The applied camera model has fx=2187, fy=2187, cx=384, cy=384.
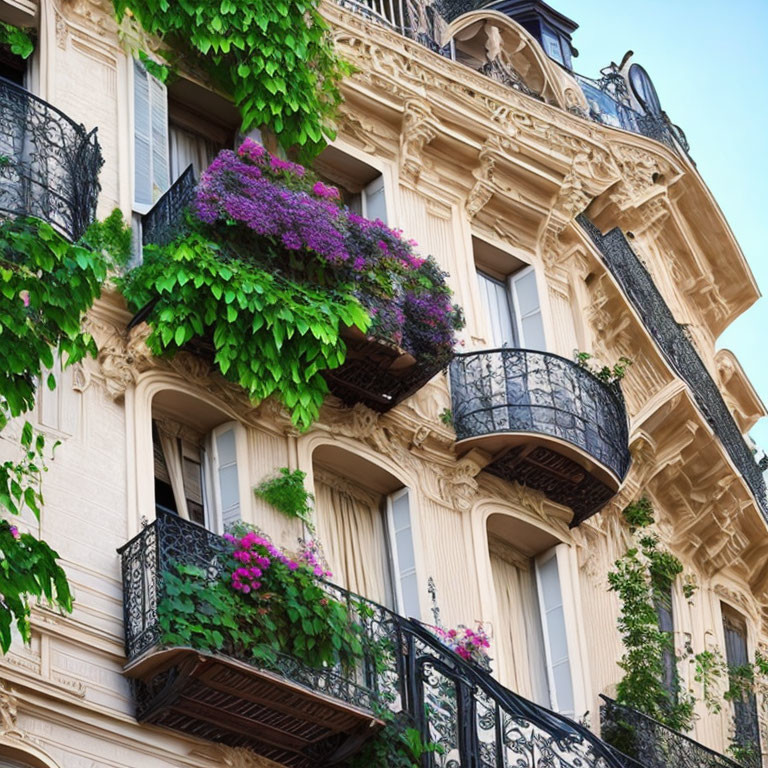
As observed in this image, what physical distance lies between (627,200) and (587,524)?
18.6ft

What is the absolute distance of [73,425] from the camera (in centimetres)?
1662

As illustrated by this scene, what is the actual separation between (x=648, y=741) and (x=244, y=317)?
5.17 metres

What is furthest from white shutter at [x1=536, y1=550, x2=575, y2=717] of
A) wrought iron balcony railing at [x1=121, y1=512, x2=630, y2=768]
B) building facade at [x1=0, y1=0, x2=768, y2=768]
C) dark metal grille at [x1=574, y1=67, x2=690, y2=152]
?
dark metal grille at [x1=574, y1=67, x2=690, y2=152]

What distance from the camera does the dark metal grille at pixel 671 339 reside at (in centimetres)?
2414

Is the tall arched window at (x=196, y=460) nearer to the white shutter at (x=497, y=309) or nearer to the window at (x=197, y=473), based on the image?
the window at (x=197, y=473)

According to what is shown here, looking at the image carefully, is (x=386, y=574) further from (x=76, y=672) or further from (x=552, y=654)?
(x=76, y=672)

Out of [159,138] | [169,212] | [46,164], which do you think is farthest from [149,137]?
[46,164]

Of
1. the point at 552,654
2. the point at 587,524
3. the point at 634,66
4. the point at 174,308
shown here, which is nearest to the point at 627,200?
the point at 634,66

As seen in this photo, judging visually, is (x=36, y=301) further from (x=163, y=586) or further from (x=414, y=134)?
(x=414, y=134)

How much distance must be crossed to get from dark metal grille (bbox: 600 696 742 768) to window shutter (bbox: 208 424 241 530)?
4.00 m

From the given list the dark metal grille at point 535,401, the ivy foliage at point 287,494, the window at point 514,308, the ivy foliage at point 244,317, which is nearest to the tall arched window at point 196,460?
the ivy foliage at point 287,494

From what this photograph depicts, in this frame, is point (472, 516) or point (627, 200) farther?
point (627, 200)

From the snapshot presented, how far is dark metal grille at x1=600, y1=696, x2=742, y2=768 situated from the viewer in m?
18.9

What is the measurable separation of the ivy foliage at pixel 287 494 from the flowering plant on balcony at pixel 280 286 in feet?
1.53
